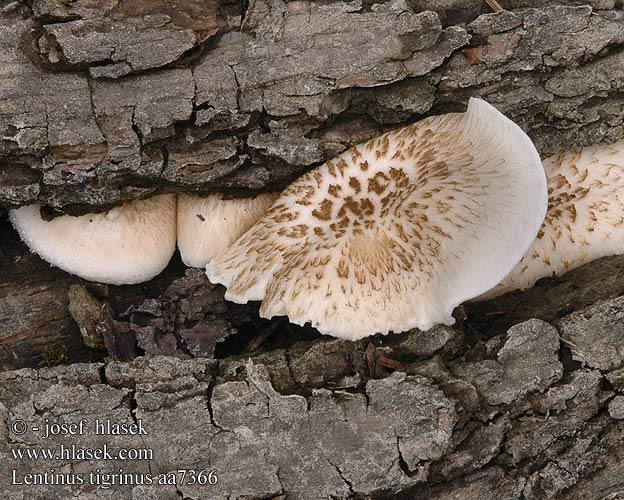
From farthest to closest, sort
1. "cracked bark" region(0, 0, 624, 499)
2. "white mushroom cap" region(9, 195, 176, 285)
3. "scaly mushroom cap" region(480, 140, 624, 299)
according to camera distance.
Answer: "scaly mushroom cap" region(480, 140, 624, 299), "white mushroom cap" region(9, 195, 176, 285), "cracked bark" region(0, 0, 624, 499)

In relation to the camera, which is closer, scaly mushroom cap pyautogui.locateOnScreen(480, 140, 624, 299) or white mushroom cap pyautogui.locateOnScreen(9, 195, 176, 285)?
white mushroom cap pyautogui.locateOnScreen(9, 195, 176, 285)

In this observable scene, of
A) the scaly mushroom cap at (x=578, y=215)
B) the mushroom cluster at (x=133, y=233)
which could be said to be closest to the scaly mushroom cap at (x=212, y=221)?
the mushroom cluster at (x=133, y=233)

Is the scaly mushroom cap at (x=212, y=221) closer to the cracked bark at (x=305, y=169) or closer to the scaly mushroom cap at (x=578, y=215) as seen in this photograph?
the cracked bark at (x=305, y=169)

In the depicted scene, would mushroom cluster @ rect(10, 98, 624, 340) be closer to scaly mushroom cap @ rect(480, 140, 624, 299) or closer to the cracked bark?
scaly mushroom cap @ rect(480, 140, 624, 299)

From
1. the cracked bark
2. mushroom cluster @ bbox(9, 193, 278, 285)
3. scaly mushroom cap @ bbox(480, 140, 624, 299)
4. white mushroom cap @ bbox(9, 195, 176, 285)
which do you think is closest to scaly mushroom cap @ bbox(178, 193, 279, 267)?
mushroom cluster @ bbox(9, 193, 278, 285)

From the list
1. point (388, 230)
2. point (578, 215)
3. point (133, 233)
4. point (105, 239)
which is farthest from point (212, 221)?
point (578, 215)

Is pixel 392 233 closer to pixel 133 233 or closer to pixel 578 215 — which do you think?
pixel 578 215
